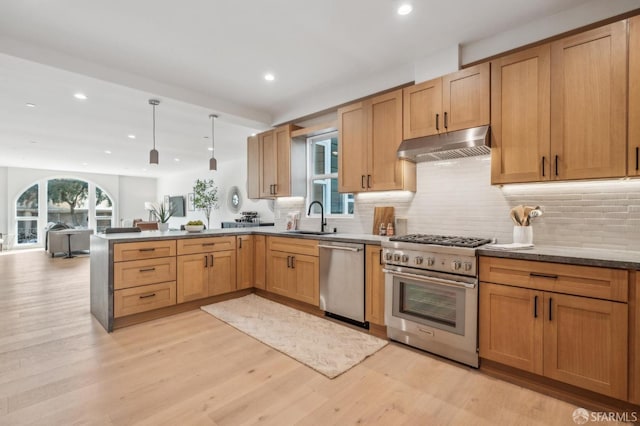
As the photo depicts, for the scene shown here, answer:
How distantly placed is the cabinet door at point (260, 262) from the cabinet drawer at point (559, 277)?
265 cm

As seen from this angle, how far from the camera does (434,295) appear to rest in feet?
8.05

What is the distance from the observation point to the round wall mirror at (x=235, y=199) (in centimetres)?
868

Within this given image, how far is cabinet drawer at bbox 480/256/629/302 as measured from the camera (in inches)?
67.6

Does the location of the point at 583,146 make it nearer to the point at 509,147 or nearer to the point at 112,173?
the point at 509,147

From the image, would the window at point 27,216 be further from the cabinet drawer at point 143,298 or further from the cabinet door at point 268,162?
the cabinet drawer at point 143,298

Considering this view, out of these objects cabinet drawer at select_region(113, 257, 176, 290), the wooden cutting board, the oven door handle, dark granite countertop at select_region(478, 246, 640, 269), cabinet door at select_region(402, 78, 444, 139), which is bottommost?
cabinet drawer at select_region(113, 257, 176, 290)

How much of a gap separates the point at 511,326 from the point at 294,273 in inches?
88.0

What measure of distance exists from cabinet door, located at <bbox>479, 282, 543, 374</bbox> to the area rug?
0.87 metres

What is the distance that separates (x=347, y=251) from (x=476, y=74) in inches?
77.6

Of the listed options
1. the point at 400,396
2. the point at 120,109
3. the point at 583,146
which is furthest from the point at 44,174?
the point at 583,146

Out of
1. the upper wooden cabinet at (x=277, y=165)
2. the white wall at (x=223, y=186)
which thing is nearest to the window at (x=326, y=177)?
the upper wooden cabinet at (x=277, y=165)

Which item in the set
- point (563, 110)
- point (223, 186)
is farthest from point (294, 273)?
point (223, 186)

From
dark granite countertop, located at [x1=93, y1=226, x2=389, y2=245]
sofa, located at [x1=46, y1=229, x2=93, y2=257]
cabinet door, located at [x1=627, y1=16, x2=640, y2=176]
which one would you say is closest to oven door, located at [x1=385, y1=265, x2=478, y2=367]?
dark granite countertop, located at [x1=93, y1=226, x2=389, y2=245]

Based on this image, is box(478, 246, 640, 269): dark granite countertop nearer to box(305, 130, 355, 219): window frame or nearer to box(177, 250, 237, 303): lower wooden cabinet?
box(305, 130, 355, 219): window frame
